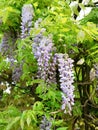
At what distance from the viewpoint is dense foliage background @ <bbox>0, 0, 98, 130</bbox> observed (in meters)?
1.69

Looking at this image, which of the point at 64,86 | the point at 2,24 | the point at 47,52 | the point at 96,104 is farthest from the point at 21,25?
the point at 96,104

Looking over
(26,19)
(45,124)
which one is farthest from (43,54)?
(45,124)

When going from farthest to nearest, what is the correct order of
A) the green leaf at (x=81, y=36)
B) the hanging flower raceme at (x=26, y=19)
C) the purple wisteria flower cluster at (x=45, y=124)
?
the purple wisteria flower cluster at (x=45, y=124), the hanging flower raceme at (x=26, y=19), the green leaf at (x=81, y=36)

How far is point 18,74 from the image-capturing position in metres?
2.08

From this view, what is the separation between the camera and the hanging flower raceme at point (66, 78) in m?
1.69

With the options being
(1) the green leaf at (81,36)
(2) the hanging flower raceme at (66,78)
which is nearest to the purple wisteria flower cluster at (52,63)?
(2) the hanging flower raceme at (66,78)

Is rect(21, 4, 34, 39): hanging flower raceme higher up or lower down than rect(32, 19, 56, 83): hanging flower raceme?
higher up

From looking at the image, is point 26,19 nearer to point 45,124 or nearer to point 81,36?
point 81,36

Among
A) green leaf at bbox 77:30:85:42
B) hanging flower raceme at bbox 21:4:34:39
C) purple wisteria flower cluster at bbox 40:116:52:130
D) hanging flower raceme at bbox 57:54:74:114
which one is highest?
hanging flower raceme at bbox 21:4:34:39

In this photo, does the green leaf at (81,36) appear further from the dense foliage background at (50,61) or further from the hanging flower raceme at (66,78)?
the hanging flower raceme at (66,78)

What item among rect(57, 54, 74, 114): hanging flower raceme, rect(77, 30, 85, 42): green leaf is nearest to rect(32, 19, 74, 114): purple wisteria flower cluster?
rect(57, 54, 74, 114): hanging flower raceme

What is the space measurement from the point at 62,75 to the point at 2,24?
1.37 ft

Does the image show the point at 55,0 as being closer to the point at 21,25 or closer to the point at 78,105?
the point at 21,25

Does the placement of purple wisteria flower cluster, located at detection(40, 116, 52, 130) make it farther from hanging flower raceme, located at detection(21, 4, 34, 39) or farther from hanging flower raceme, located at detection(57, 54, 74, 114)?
hanging flower raceme, located at detection(21, 4, 34, 39)
